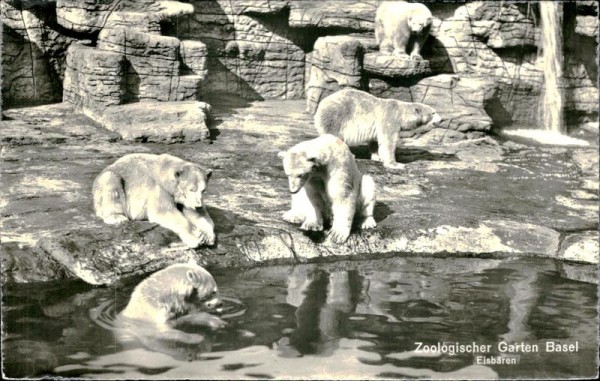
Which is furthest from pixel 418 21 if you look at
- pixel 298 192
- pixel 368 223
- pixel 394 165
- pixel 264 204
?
pixel 298 192

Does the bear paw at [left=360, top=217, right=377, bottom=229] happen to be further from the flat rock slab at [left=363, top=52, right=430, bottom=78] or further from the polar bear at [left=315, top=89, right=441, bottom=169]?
the flat rock slab at [left=363, top=52, right=430, bottom=78]

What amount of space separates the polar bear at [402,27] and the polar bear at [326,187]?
254 inches

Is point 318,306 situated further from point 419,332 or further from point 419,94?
point 419,94

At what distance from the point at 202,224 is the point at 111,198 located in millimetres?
896

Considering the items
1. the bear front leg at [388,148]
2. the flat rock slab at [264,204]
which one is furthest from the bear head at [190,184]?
the bear front leg at [388,148]

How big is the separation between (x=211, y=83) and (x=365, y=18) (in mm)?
3167

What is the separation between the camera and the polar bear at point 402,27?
14742 mm

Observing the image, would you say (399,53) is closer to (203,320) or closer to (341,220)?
(341,220)

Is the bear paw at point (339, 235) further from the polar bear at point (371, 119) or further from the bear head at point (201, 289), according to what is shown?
the polar bear at point (371, 119)

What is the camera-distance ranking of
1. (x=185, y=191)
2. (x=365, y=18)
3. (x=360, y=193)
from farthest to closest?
(x=365, y=18)
(x=360, y=193)
(x=185, y=191)

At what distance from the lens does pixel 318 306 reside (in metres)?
7.28

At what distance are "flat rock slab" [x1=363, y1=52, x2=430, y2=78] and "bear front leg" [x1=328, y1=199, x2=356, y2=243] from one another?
20.6ft

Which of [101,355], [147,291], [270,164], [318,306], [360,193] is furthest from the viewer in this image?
[270,164]

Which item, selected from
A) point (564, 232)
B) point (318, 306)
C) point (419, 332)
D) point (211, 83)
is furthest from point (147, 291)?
point (211, 83)
